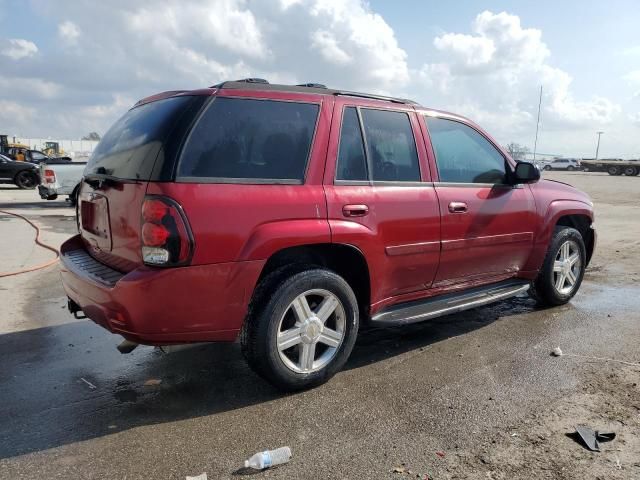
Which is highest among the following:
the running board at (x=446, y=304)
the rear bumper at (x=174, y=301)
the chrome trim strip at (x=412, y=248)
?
the chrome trim strip at (x=412, y=248)

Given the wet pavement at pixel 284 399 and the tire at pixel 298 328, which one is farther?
the tire at pixel 298 328

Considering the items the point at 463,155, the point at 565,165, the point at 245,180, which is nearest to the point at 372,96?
the point at 463,155

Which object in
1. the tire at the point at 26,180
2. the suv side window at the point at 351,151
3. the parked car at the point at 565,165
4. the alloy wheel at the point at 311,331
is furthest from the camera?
the parked car at the point at 565,165

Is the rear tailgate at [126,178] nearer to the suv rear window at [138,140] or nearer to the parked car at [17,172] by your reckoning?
the suv rear window at [138,140]

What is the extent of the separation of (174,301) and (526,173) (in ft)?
10.9

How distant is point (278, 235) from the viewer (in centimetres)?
307

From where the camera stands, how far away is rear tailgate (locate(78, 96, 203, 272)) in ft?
9.62

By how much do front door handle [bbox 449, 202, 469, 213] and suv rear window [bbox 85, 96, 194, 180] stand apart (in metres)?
2.16

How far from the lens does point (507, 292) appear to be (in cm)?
458

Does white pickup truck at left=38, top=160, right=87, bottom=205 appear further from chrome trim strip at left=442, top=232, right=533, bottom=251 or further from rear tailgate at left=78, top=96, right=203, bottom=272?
chrome trim strip at left=442, top=232, right=533, bottom=251

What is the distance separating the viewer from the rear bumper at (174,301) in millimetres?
2801

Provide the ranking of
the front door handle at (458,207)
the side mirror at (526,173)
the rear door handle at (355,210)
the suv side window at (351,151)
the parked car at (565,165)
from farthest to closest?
1. the parked car at (565,165)
2. the side mirror at (526,173)
3. the front door handle at (458,207)
4. the suv side window at (351,151)
5. the rear door handle at (355,210)

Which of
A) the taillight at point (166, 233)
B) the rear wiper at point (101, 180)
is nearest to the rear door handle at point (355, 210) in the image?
the taillight at point (166, 233)

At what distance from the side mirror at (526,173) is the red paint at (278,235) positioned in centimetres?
16
